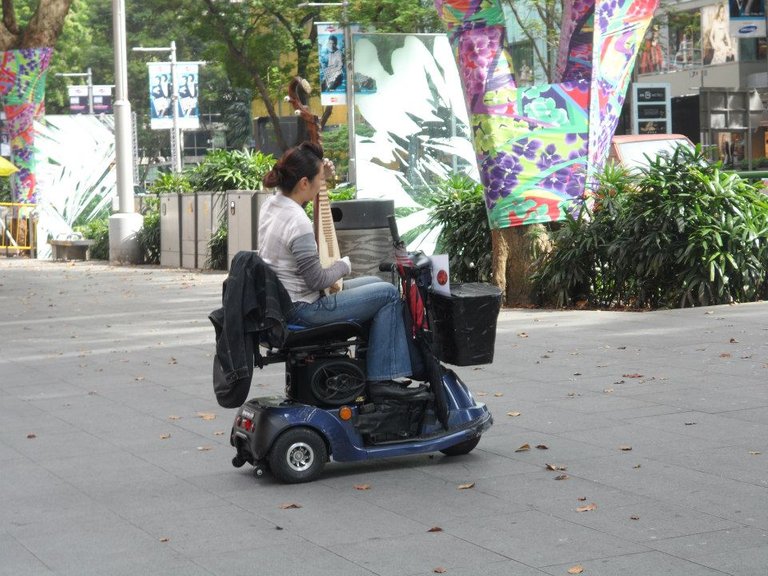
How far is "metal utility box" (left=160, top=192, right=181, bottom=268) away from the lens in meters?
26.1

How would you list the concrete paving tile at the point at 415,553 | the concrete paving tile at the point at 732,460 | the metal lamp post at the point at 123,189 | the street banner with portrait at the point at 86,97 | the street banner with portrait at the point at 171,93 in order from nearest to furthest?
1. the concrete paving tile at the point at 415,553
2. the concrete paving tile at the point at 732,460
3. the metal lamp post at the point at 123,189
4. the street banner with portrait at the point at 171,93
5. the street banner with portrait at the point at 86,97

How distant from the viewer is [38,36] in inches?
1203

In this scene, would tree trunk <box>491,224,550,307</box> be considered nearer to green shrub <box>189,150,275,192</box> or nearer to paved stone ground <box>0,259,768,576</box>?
paved stone ground <box>0,259,768,576</box>

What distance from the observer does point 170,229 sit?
26.6 meters

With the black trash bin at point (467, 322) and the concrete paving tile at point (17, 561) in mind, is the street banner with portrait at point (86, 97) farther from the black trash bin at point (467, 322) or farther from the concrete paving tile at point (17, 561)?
the concrete paving tile at point (17, 561)

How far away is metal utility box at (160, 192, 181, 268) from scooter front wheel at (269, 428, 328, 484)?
66.0 ft

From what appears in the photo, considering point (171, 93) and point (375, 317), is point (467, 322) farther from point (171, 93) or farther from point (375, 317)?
point (171, 93)

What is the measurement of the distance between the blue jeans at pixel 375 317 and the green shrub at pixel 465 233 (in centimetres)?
905

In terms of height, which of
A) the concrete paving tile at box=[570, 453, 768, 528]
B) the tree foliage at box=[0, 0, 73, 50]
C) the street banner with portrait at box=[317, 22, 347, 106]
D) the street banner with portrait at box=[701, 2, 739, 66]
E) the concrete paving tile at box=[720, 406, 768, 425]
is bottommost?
the concrete paving tile at box=[570, 453, 768, 528]

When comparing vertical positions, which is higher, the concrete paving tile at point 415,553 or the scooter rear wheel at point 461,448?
the scooter rear wheel at point 461,448

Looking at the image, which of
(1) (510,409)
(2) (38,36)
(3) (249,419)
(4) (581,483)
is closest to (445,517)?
(4) (581,483)

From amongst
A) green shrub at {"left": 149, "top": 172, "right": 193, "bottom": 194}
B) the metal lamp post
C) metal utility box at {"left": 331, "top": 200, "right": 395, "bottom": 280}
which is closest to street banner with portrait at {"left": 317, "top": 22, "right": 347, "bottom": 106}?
green shrub at {"left": 149, "top": 172, "right": 193, "bottom": 194}

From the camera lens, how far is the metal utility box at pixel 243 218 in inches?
869

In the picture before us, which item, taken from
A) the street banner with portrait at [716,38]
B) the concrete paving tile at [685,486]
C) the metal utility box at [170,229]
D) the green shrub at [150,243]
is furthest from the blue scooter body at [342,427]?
the street banner with portrait at [716,38]
